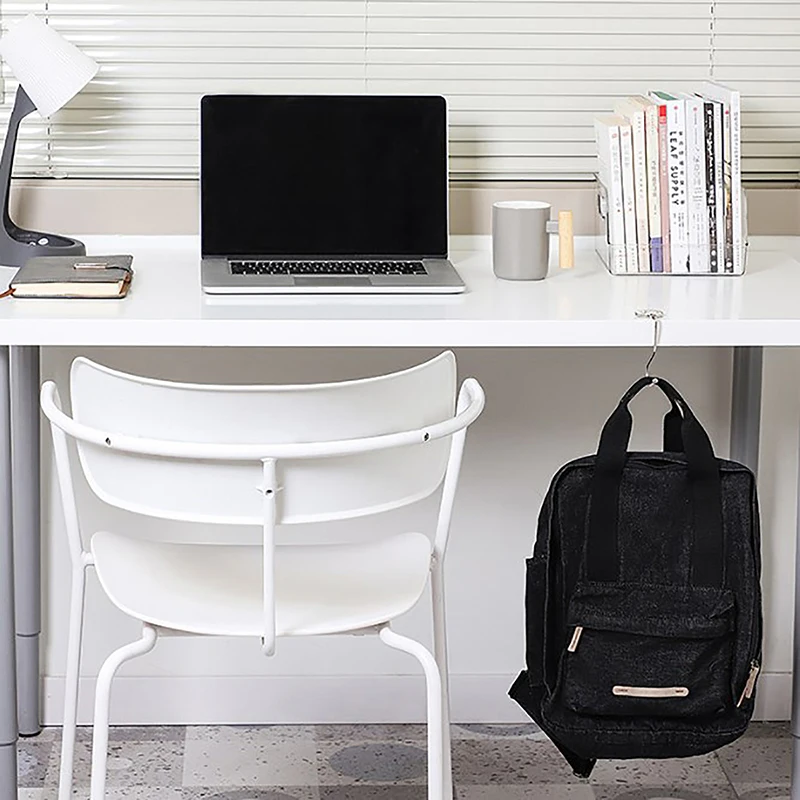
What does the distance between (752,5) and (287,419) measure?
4.12ft

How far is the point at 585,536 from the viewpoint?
196cm

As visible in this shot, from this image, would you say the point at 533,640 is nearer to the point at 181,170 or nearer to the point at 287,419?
the point at 287,419

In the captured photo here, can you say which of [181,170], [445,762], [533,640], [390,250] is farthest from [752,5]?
[445,762]

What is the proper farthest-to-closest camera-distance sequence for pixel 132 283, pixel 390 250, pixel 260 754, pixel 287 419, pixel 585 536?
pixel 260 754 < pixel 390 250 < pixel 132 283 < pixel 585 536 < pixel 287 419

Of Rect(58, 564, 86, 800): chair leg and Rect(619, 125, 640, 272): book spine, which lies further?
Rect(619, 125, 640, 272): book spine

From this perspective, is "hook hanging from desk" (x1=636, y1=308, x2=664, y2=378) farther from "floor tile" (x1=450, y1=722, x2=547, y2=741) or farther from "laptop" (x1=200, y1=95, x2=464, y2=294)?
"floor tile" (x1=450, y1=722, x2=547, y2=741)

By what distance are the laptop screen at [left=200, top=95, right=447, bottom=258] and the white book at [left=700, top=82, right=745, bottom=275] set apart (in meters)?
0.42

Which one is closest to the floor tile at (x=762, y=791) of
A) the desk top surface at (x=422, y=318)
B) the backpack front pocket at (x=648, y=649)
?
the backpack front pocket at (x=648, y=649)

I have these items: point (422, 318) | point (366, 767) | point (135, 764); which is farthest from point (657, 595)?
point (135, 764)

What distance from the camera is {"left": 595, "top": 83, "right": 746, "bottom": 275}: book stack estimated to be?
2238mm

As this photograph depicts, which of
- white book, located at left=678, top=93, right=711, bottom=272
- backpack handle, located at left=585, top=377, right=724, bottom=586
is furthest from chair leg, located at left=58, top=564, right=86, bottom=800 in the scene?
white book, located at left=678, top=93, right=711, bottom=272

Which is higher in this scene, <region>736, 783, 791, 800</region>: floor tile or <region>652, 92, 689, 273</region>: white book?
<region>652, 92, 689, 273</region>: white book

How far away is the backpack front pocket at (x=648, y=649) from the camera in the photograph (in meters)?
1.95

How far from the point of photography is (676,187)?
2260 millimetres
